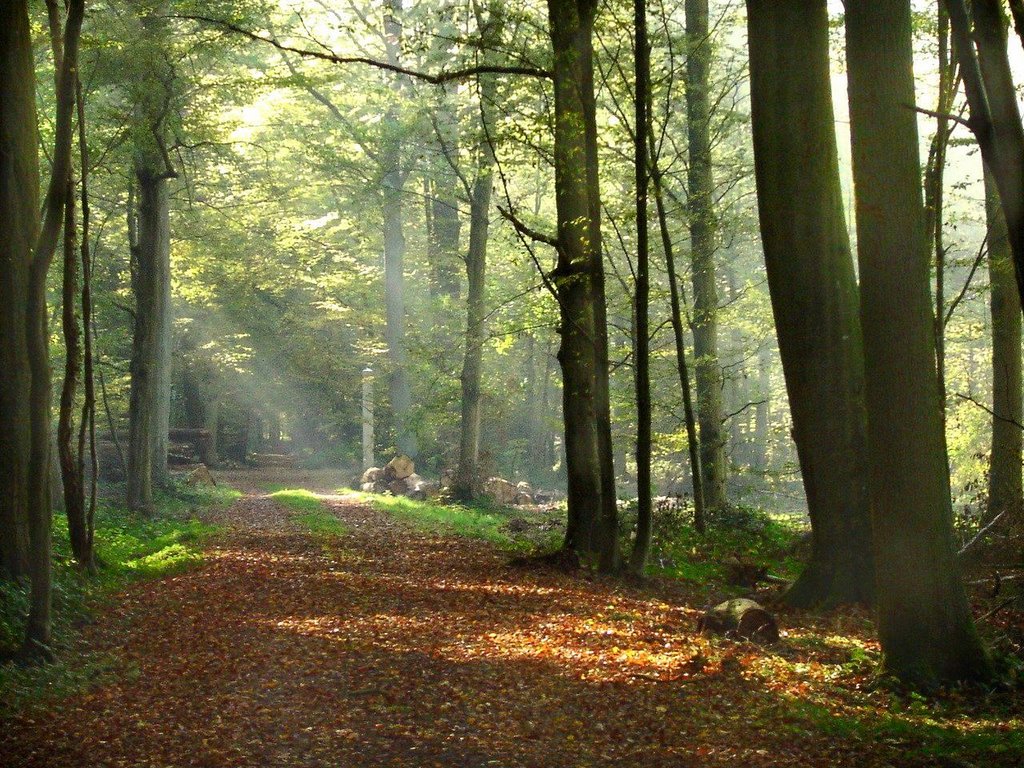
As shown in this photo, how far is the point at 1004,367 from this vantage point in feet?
41.6

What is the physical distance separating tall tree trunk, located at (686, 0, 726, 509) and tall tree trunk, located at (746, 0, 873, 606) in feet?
25.9

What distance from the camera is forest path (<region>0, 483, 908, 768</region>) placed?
5.44 meters

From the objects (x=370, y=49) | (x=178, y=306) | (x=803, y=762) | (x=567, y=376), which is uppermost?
(x=370, y=49)

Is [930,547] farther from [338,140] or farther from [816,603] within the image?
[338,140]

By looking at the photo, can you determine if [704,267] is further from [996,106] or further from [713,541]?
[996,106]

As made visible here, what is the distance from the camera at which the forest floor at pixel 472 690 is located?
17.7 feet

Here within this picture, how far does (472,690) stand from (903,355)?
141 inches

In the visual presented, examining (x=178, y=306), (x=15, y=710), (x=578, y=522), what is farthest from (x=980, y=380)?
(x=15, y=710)

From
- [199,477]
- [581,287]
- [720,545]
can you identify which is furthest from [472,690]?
[199,477]

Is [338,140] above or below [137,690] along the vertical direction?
above

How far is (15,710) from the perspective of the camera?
5953 millimetres

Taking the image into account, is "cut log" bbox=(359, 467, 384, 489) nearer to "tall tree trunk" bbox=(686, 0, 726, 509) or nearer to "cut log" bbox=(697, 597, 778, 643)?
"tall tree trunk" bbox=(686, 0, 726, 509)

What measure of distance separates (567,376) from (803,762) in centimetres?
743

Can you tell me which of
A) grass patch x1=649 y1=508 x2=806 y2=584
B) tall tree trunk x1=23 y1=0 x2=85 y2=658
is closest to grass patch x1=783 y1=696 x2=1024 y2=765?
tall tree trunk x1=23 y1=0 x2=85 y2=658
